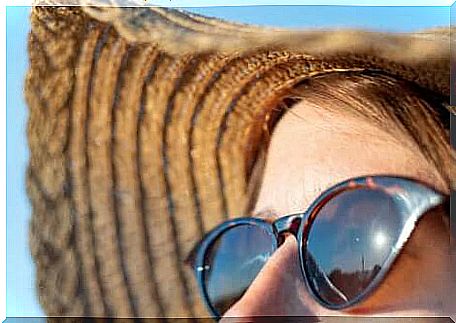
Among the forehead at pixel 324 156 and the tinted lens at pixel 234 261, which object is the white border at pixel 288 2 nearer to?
the forehead at pixel 324 156

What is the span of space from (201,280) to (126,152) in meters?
0.33

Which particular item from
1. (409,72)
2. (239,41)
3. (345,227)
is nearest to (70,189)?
(239,41)

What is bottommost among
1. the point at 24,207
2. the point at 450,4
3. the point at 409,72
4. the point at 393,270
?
the point at 393,270

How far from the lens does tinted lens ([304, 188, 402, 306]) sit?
169 centimetres

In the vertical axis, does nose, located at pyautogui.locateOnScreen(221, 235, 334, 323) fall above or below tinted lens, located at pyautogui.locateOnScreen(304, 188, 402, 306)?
below

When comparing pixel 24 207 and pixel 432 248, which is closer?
pixel 432 248

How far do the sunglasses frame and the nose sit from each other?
0.01m

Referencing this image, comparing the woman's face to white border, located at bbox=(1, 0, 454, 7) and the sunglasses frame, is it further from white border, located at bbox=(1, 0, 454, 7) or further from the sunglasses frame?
white border, located at bbox=(1, 0, 454, 7)

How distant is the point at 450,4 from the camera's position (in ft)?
5.67

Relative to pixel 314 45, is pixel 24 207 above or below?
below

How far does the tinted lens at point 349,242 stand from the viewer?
5.53 ft

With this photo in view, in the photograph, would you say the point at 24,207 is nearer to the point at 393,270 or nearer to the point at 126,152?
the point at 126,152
